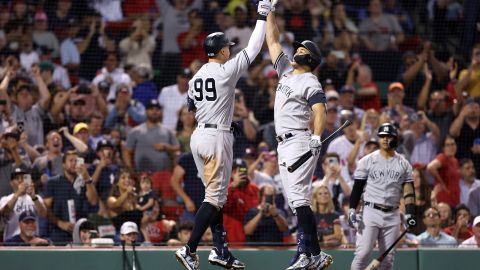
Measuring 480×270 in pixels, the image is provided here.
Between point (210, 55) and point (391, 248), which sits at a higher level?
point (210, 55)

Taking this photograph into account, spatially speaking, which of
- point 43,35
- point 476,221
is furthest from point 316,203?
point 43,35

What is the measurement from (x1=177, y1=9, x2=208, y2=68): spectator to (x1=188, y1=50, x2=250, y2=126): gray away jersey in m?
6.43

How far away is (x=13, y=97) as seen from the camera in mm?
13758

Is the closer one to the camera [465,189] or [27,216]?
[27,216]

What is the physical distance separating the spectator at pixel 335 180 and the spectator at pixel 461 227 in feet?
4.02

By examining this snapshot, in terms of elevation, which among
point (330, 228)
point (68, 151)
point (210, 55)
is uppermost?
point (210, 55)

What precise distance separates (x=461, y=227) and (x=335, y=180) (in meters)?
1.55

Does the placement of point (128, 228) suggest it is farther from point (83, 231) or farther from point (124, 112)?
point (124, 112)

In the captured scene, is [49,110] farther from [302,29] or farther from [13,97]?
[302,29]

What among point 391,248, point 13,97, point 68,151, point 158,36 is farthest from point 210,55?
point 158,36

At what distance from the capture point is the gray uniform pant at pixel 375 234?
34.5ft

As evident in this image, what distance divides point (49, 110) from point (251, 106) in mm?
2680

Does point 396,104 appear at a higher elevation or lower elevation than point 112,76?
lower

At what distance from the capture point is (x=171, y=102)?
14812mm
